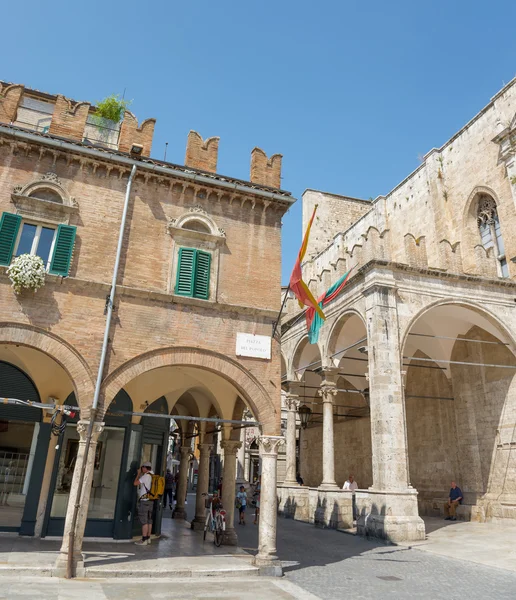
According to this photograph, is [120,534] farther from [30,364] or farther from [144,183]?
[144,183]

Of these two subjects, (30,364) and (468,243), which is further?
(468,243)

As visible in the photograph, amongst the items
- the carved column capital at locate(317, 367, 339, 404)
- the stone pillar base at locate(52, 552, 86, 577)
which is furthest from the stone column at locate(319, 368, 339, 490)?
the stone pillar base at locate(52, 552, 86, 577)

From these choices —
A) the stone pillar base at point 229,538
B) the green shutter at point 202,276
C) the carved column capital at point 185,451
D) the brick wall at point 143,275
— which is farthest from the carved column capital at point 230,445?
the green shutter at point 202,276

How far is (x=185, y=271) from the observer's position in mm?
10016

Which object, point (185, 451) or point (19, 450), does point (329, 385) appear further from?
point (19, 450)

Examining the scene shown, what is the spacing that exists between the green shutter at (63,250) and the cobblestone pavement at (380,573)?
284 inches

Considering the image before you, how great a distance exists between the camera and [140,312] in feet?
30.9

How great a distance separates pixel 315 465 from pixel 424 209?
48.5 ft

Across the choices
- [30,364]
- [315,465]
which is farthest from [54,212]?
[315,465]

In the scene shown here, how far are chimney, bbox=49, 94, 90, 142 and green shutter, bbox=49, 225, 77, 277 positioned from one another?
7.37 ft

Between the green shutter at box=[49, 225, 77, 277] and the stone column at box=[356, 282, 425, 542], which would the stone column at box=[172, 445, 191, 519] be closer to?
the stone column at box=[356, 282, 425, 542]

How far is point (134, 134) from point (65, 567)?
887cm

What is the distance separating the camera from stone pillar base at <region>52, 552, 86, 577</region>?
24.7ft

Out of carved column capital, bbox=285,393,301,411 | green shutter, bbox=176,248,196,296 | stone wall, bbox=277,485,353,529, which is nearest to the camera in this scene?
green shutter, bbox=176,248,196,296
